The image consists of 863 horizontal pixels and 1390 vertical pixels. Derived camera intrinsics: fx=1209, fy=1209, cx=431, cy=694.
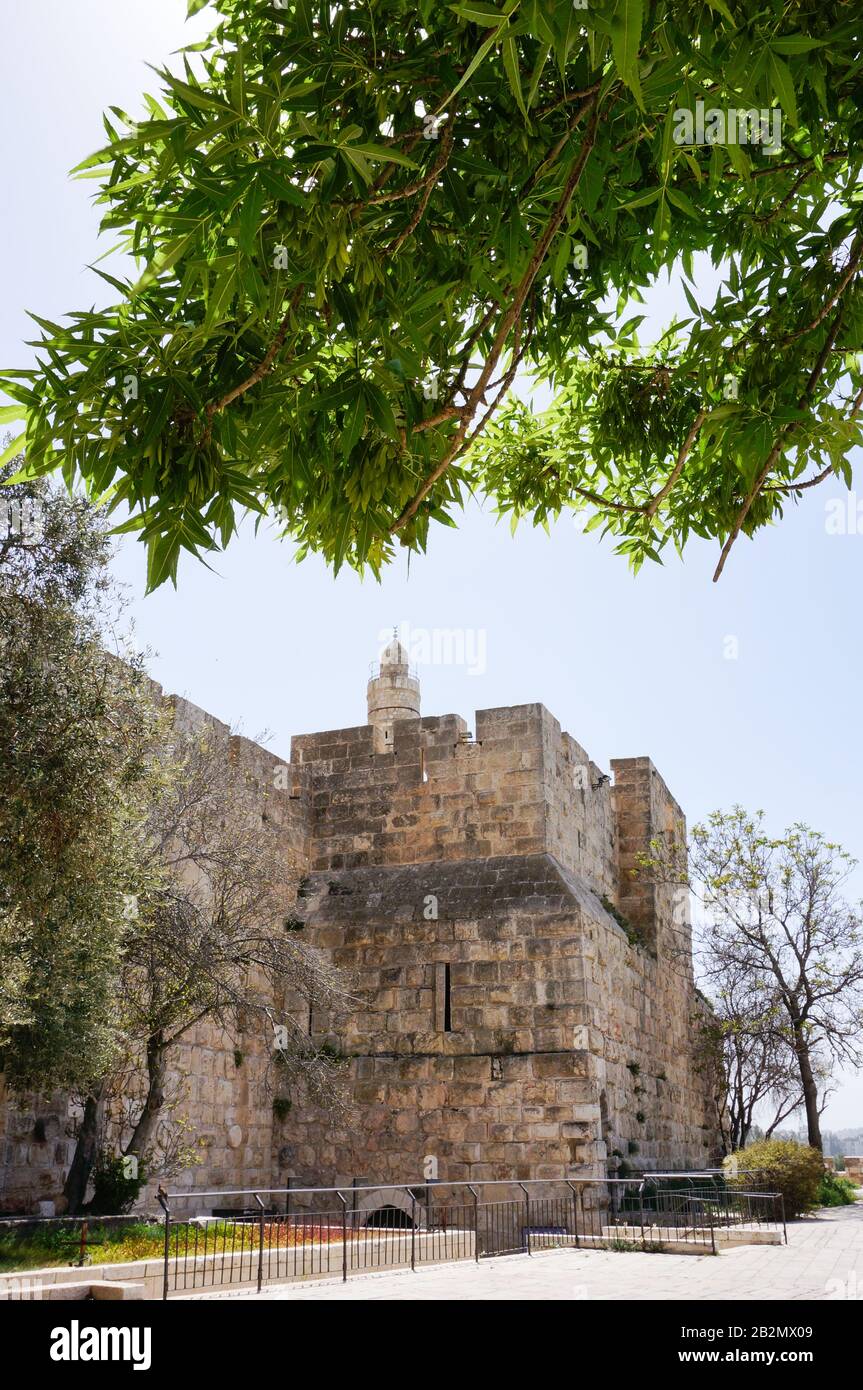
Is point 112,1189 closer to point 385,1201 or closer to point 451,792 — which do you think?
point 385,1201

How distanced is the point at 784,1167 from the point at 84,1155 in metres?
12.4

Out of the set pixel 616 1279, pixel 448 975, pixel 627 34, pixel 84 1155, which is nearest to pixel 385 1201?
pixel 448 975

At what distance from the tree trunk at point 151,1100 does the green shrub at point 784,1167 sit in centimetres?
1066

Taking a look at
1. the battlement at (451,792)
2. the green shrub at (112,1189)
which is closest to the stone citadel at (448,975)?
the battlement at (451,792)

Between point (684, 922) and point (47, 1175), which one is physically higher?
point (684, 922)

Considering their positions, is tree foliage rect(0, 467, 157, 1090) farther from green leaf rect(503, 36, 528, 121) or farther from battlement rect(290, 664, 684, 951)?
green leaf rect(503, 36, 528, 121)

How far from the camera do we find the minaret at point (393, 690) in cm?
3156

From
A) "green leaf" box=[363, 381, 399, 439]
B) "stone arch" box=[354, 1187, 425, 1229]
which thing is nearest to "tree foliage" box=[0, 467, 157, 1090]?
"stone arch" box=[354, 1187, 425, 1229]

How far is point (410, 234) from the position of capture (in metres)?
3.21

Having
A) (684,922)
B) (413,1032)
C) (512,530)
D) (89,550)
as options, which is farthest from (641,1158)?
(512,530)

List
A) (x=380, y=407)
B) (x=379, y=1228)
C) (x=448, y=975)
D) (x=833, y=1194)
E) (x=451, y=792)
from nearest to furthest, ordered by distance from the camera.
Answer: (x=380, y=407) < (x=379, y=1228) < (x=448, y=975) < (x=451, y=792) < (x=833, y=1194)

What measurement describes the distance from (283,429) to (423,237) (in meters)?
0.67

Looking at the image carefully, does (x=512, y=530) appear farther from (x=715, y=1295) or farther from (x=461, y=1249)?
(x=461, y=1249)

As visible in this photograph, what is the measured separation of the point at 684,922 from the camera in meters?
21.7
